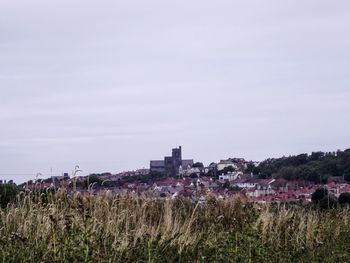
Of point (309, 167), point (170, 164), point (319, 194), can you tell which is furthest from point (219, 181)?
Result: point (309, 167)

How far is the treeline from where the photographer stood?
3419 centimetres

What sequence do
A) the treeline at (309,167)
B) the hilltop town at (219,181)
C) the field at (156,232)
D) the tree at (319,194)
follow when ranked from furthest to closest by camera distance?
1. the treeline at (309,167)
2. the tree at (319,194)
3. the hilltop town at (219,181)
4. the field at (156,232)

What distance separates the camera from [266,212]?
11.6m

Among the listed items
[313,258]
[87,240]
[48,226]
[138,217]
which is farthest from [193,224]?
[87,240]

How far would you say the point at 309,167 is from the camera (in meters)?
36.4

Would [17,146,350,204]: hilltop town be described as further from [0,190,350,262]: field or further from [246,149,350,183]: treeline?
[0,190,350,262]: field

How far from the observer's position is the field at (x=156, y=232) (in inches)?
293

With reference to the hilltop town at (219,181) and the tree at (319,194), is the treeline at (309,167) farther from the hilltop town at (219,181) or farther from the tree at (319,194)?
the tree at (319,194)

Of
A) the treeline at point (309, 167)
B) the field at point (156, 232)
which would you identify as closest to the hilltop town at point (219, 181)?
the treeline at point (309, 167)

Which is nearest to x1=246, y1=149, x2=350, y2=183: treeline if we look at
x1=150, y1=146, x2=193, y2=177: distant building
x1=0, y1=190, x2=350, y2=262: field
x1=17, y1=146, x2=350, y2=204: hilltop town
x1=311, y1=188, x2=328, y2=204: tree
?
x1=17, y1=146, x2=350, y2=204: hilltop town

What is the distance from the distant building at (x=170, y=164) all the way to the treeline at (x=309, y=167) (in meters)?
5.45

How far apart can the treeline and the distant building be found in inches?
215

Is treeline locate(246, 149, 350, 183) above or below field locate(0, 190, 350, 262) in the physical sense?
above

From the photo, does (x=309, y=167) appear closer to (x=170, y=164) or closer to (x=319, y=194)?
(x=170, y=164)
